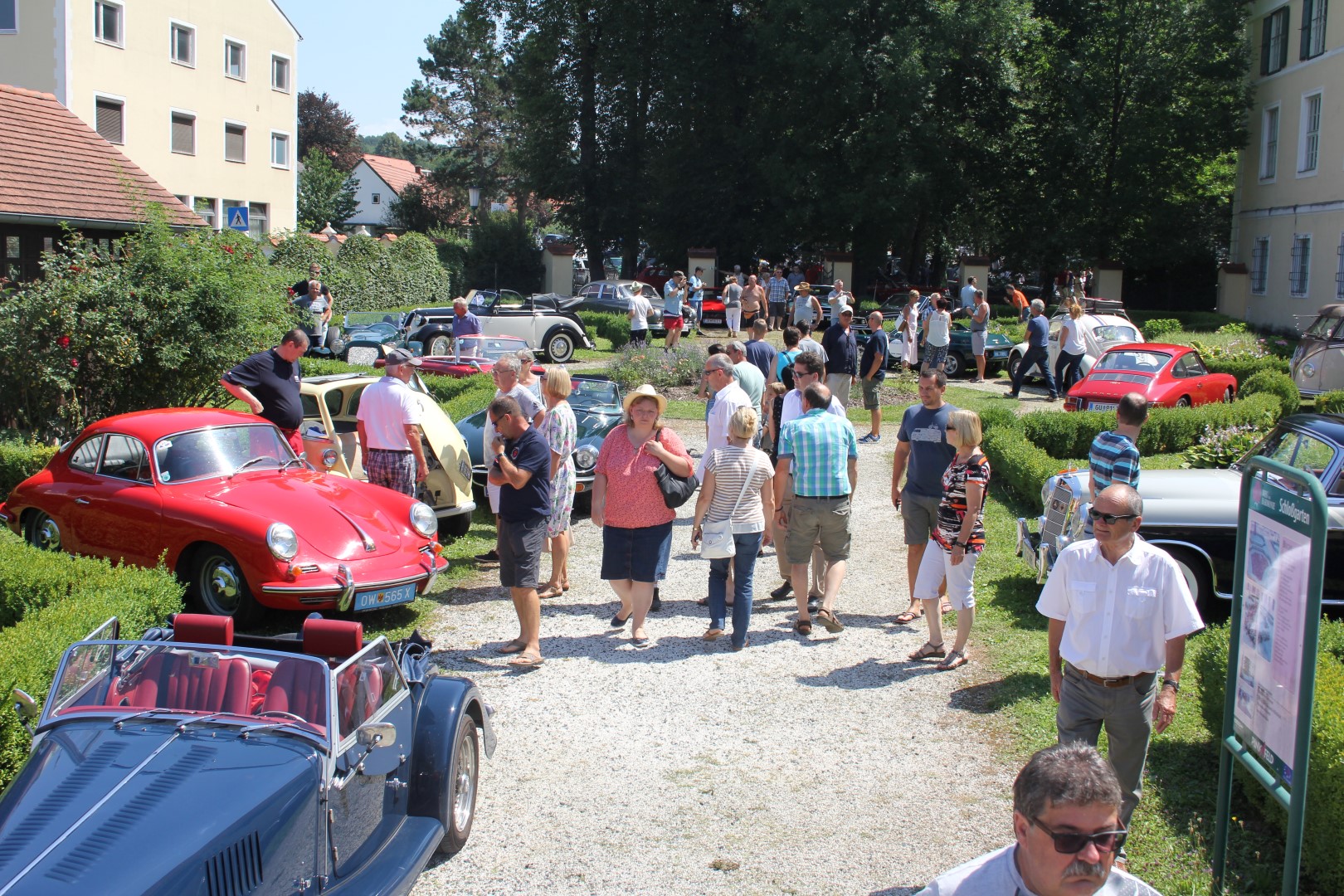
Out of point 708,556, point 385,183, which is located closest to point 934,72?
point 708,556

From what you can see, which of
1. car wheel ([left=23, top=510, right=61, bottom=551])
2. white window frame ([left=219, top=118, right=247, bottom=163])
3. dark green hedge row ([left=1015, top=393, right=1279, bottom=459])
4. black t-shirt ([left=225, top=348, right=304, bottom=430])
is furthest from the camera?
white window frame ([left=219, top=118, right=247, bottom=163])

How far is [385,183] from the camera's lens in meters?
83.6

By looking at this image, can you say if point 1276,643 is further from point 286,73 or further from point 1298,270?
point 286,73

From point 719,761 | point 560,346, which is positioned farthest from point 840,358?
point 560,346

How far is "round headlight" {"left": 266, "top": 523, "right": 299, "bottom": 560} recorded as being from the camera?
24.6 ft

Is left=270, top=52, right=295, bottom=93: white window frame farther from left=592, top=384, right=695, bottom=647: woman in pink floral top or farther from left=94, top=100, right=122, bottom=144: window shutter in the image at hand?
left=592, top=384, right=695, bottom=647: woman in pink floral top

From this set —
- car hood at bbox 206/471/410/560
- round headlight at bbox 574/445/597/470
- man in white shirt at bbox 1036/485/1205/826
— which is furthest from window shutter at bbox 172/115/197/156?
man in white shirt at bbox 1036/485/1205/826

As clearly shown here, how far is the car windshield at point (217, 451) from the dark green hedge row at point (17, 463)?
3919mm

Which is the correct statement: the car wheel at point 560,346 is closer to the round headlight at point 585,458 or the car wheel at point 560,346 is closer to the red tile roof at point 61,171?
the red tile roof at point 61,171

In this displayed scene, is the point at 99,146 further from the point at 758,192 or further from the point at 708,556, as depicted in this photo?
the point at 758,192

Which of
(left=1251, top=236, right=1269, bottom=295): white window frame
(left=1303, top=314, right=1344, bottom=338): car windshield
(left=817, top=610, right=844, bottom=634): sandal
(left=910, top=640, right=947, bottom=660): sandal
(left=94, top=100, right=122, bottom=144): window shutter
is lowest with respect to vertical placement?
(left=910, top=640, right=947, bottom=660): sandal

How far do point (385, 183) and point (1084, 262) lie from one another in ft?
193

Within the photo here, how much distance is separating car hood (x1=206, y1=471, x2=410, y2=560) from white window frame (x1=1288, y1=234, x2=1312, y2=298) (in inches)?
1195

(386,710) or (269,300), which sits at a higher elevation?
(269,300)
